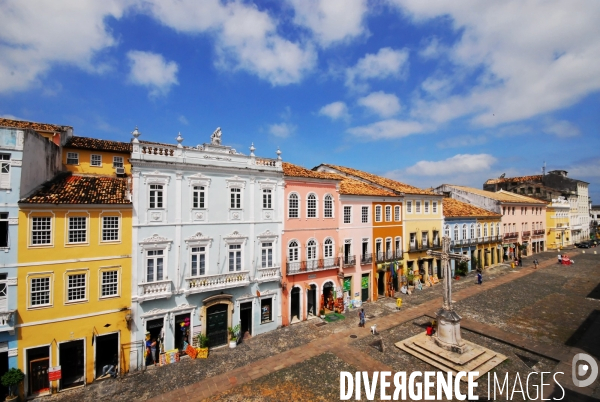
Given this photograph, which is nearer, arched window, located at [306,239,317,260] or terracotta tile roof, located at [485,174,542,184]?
arched window, located at [306,239,317,260]

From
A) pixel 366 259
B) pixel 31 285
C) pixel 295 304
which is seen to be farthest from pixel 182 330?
pixel 366 259

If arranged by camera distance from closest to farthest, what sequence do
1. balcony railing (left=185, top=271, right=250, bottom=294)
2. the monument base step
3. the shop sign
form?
1. the shop sign
2. the monument base step
3. balcony railing (left=185, top=271, right=250, bottom=294)

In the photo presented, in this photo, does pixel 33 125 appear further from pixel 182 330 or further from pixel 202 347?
pixel 202 347

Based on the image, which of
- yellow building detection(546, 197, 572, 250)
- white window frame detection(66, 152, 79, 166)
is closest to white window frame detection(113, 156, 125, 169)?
white window frame detection(66, 152, 79, 166)

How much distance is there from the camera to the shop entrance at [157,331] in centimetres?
1756

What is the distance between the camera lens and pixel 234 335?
19688 mm

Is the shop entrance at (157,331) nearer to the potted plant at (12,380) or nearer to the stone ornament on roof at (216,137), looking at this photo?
the potted plant at (12,380)

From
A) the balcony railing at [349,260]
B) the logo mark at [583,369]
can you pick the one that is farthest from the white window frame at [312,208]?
the logo mark at [583,369]

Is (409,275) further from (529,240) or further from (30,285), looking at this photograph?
(529,240)

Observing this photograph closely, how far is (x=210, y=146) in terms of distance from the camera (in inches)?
793

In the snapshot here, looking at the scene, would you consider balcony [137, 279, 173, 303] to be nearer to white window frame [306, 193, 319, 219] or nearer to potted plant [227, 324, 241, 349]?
potted plant [227, 324, 241, 349]

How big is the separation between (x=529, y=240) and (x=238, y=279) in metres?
56.8

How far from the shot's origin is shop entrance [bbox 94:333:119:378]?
16.2 metres

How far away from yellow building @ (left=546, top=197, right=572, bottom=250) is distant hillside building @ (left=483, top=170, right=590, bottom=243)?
1.92 m
